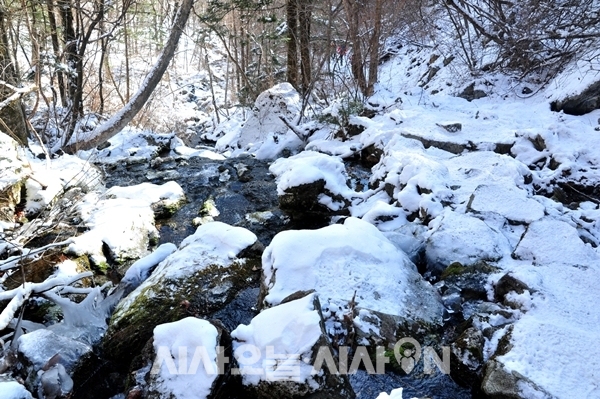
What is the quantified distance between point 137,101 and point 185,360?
5.76 m

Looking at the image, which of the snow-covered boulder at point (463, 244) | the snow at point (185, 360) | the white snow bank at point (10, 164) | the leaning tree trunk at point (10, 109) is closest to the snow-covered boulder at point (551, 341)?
the snow-covered boulder at point (463, 244)

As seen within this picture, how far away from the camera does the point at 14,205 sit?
538cm

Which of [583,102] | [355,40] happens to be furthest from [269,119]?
[583,102]

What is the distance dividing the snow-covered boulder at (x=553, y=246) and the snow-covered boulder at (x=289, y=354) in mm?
2243

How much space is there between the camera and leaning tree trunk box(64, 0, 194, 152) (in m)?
7.21

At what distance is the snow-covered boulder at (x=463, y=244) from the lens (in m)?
3.91

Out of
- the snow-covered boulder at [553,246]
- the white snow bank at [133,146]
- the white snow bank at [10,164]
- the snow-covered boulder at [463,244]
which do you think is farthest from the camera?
the white snow bank at [133,146]

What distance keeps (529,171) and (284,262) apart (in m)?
3.64

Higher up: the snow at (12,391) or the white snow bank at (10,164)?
the white snow bank at (10,164)

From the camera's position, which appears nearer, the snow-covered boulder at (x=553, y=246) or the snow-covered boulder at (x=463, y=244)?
the snow-covered boulder at (x=553, y=246)

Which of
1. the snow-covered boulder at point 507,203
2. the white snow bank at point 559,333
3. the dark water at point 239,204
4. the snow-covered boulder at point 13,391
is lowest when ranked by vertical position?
the dark water at point 239,204

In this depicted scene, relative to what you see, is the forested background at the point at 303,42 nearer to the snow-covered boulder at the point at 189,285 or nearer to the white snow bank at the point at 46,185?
the white snow bank at the point at 46,185

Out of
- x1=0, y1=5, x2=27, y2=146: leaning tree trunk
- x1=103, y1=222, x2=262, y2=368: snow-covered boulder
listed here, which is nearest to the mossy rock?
x1=103, y1=222, x2=262, y2=368: snow-covered boulder

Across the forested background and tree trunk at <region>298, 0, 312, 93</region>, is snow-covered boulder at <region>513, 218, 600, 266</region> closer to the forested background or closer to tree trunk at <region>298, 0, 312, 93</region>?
the forested background
